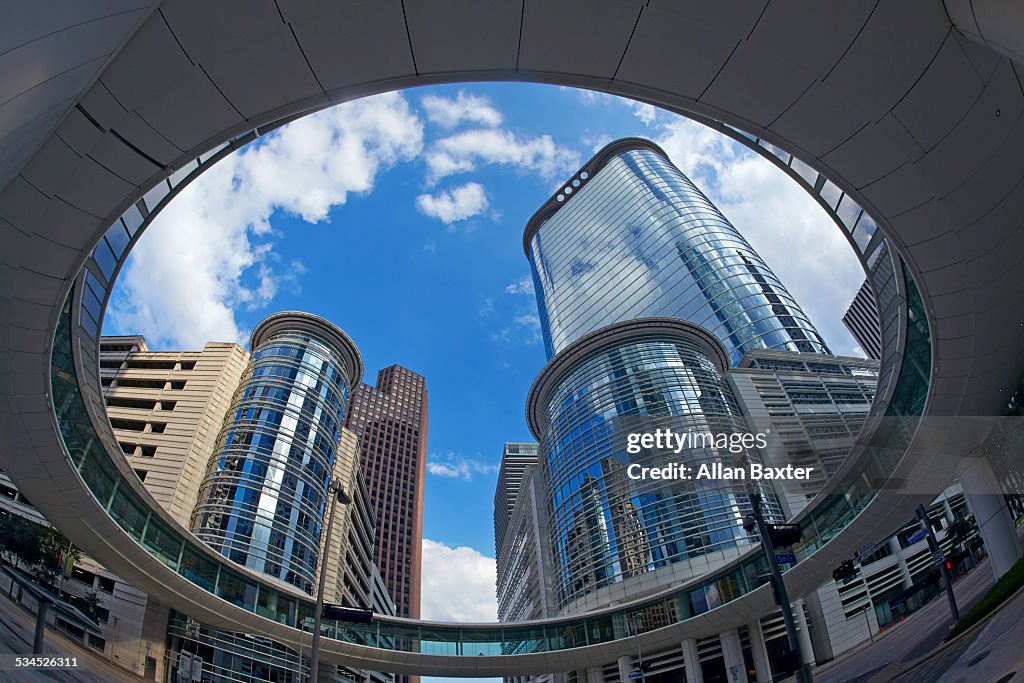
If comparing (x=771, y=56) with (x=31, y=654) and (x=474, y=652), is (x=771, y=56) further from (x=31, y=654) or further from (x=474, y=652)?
(x=474, y=652)

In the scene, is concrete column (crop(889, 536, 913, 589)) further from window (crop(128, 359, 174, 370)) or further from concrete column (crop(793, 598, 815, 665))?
window (crop(128, 359, 174, 370))

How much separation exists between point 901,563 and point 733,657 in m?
24.1

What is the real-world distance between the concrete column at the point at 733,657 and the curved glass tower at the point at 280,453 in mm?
29572

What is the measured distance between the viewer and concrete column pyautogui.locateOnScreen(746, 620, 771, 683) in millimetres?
33625

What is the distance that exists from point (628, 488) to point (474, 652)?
21.2 m

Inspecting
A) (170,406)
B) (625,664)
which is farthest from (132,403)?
(625,664)


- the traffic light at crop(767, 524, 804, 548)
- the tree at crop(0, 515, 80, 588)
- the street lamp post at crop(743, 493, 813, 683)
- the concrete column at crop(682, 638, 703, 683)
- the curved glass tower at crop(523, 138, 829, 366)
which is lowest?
the concrete column at crop(682, 638, 703, 683)

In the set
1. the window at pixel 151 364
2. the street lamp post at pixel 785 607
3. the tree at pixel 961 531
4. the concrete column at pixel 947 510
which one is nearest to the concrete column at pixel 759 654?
the tree at pixel 961 531

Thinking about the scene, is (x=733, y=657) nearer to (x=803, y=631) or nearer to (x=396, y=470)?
(x=803, y=631)

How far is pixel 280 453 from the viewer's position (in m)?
45.6

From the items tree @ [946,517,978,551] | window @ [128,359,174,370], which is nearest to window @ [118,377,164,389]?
window @ [128,359,174,370]

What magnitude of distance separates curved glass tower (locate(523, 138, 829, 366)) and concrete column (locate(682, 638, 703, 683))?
1874 inches

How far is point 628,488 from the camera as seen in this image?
167ft

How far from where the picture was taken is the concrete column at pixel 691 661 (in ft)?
111
